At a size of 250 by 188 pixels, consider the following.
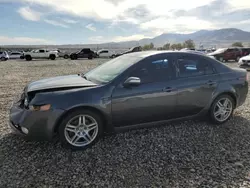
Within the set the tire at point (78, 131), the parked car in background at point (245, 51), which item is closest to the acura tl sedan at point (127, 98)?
the tire at point (78, 131)

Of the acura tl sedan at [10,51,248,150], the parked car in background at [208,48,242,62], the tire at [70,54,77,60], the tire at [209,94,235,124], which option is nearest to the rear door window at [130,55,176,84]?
the acura tl sedan at [10,51,248,150]

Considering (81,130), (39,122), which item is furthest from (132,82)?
(39,122)

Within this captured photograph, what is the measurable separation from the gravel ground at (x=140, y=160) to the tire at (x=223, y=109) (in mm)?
276

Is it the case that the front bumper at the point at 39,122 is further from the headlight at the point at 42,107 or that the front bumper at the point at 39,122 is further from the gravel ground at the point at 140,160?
the gravel ground at the point at 140,160

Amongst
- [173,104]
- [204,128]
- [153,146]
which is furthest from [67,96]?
[204,128]

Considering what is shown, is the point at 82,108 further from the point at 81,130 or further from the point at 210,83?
the point at 210,83

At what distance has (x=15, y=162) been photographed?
2.88 meters

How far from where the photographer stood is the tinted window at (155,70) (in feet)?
11.4

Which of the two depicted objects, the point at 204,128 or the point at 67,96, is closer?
the point at 67,96

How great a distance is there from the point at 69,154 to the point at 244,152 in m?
2.58

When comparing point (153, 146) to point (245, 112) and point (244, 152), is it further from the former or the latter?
point (245, 112)

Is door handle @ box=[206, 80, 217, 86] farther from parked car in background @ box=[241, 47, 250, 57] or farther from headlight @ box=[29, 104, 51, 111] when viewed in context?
parked car in background @ box=[241, 47, 250, 57]

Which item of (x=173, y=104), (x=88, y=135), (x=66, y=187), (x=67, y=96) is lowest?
(x=66, y=187)

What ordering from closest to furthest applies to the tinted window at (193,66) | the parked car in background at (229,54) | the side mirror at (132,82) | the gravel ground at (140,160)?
1. the gravel ground at (140,160)
2. the side mirror at (132,82)
3. the tinted window at (193,66)
4. the parked car in background at (229,54)
